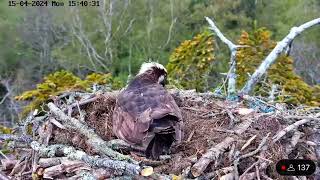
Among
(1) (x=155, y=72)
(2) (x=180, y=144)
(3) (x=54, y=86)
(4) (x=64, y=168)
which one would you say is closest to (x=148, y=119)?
(2) (x=180, y=144)

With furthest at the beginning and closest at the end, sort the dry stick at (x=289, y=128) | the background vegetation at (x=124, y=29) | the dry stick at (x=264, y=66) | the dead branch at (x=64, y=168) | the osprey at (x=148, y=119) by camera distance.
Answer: the background vegetation at (x=124, y=29)
the dry stick at (x=264, y=66)
the dry stick at (x=289, y=128)
the osprey at (x=148, y=119)
the dead branch at (x=64, y=168)

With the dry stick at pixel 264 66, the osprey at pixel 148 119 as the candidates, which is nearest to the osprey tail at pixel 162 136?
the osprey at pixel 148 119

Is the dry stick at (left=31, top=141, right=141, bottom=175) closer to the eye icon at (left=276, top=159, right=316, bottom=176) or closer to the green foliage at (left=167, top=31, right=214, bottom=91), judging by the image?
the eye icon at (left=276, top=159, right=316, bottom=176)

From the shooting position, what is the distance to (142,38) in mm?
29125

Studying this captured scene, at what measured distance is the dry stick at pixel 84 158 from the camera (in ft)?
12.3

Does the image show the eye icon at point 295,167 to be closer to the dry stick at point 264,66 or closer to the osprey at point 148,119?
the osprey at point 148,119

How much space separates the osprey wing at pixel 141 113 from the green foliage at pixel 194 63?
3.51 m

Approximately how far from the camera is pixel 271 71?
826cm

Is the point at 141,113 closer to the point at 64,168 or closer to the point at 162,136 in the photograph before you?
the point at 162,136

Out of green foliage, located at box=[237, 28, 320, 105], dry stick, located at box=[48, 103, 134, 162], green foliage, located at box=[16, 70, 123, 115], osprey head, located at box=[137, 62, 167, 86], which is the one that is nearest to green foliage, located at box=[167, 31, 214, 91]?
green foliage, located at box=[237, 28, 320, 105]

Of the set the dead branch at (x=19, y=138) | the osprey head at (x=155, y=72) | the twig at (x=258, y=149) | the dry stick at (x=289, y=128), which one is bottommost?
the dead branch at (x=19, y=138)

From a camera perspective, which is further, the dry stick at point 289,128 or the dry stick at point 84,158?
the dry stick at point 289,128

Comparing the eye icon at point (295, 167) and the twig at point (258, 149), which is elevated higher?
the twig at point (258, 149)

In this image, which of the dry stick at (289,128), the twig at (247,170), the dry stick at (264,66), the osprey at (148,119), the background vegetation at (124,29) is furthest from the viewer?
the background vegetation at (124,29)
